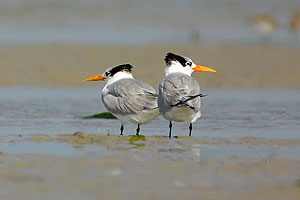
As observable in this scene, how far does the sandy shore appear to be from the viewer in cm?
1272

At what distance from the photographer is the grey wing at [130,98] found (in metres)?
7.25

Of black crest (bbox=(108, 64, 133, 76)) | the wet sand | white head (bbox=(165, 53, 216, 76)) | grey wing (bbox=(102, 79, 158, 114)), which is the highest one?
white head (bbox=(165, 53, 216, 76))

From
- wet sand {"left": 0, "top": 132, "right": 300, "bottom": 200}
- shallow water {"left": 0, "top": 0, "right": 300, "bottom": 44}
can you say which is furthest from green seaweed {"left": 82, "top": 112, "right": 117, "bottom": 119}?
shallow water {"left": 0, "top": 0, "right": 300, "bottom": 44}

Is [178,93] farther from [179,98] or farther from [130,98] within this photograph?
[130,98]

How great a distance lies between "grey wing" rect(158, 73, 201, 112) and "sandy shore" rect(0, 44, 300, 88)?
5.02 m

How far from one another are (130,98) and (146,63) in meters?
7.40

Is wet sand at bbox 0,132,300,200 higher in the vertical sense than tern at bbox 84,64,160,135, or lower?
lower

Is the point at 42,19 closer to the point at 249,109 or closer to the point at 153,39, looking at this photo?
the point at 153,39

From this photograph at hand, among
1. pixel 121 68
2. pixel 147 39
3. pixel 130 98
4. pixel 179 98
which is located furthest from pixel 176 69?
pixel 147 39

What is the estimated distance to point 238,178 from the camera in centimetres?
493

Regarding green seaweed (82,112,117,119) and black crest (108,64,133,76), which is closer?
black crest (108,64,133,76)

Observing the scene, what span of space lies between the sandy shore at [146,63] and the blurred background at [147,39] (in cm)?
2

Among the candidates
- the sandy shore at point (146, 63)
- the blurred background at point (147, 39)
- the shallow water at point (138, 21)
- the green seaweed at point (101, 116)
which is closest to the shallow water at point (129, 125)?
the green seaweed at point (101, 116)

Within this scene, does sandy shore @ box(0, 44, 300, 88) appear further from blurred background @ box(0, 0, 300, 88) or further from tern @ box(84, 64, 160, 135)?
tern @ box(84, 64, 160, 135)
